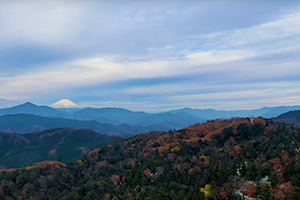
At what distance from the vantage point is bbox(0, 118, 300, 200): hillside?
5662 centimetres

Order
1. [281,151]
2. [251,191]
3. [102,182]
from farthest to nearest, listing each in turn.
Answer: [102,182], [281,151], [251,191]

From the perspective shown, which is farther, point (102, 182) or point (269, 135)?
point (269, 135)

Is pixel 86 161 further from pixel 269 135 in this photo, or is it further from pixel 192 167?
pixel 269 135

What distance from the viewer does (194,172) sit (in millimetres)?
75812

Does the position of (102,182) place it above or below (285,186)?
below

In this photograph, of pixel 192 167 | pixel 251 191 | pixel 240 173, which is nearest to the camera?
pixel 251 191

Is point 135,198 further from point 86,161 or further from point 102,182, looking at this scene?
point 86,161

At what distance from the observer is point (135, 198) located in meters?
65.4

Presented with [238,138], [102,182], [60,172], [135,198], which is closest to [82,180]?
[60,172]

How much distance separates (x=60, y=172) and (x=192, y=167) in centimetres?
5248

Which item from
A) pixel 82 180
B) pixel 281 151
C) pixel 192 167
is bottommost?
pixel 82 180

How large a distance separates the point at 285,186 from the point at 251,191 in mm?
6395

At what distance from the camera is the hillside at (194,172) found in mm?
56625

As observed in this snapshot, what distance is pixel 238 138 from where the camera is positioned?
103 metres
